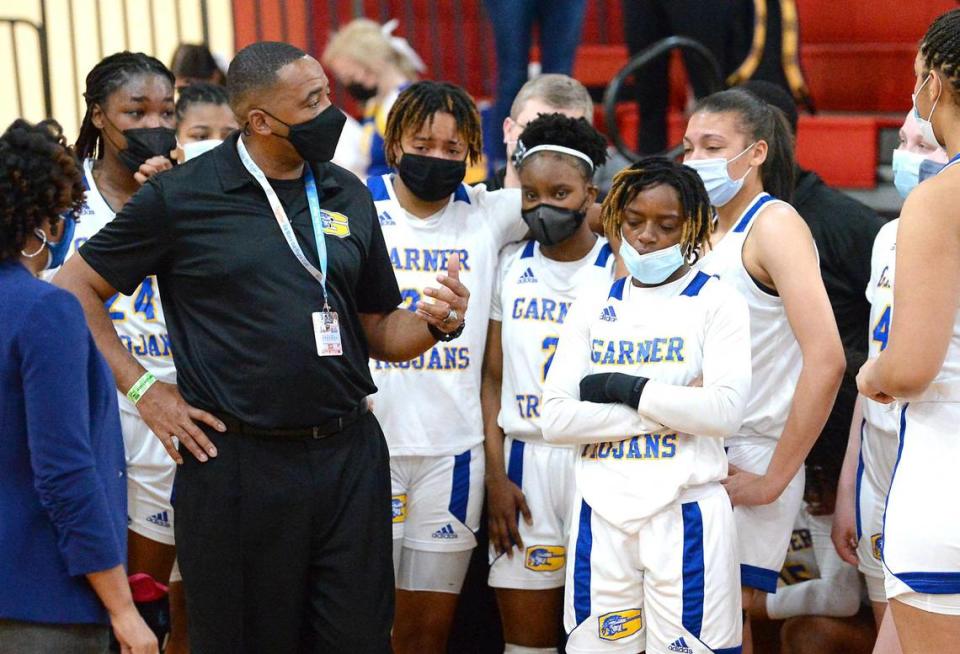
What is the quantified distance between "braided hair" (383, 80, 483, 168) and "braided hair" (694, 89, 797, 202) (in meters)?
0.68

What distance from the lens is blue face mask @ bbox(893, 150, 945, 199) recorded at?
327 cm

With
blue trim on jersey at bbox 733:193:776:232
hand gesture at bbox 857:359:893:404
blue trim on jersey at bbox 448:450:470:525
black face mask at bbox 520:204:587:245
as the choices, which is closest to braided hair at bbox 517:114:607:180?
black face mask at bbox 520:204:587:245

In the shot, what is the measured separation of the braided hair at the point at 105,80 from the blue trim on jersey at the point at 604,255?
58.2 inches

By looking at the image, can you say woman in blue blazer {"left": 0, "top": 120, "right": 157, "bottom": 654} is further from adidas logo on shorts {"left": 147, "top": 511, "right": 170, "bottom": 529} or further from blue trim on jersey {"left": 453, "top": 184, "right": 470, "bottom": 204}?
blue trim on jersey {"left": 453, "top": 184, "right": 470, "bottom": 204}

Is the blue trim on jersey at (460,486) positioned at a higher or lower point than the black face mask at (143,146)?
lower

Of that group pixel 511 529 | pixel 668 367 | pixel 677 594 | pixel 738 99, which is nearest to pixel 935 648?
pixel 677 594

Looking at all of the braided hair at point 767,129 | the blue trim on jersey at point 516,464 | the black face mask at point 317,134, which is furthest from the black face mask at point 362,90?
the black face mask at point 317,134

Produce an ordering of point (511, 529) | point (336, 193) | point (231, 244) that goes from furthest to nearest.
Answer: point (511, 529) < point (336, 193) < point (231, 244)

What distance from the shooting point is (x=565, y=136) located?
12.7ft

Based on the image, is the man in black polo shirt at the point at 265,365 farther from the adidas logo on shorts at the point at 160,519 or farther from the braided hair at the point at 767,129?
the braided hair at the point at 767,129

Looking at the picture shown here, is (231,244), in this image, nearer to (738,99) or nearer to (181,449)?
(181,449)

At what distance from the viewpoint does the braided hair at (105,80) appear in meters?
3.99

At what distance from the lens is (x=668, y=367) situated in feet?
10.7

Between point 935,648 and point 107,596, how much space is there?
65.1 inches
